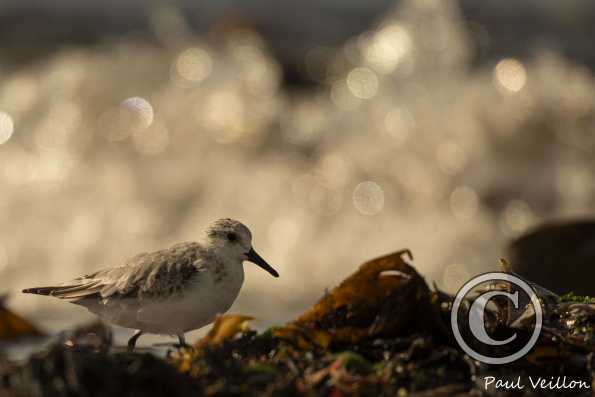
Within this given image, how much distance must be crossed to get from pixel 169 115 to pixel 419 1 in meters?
4.04

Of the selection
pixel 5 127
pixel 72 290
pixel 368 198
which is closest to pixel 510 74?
pixel 368 198

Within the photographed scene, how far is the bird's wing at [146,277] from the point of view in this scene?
4152 mm

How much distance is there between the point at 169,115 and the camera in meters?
13.5

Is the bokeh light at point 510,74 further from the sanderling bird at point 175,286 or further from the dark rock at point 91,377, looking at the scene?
the dark rock at point 91,377

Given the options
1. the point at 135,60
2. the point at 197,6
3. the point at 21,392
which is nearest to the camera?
the point at 21,392

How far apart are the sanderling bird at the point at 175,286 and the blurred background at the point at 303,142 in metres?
4.93

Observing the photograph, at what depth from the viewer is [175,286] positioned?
411 centimetres

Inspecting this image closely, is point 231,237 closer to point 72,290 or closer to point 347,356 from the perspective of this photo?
point 72,290

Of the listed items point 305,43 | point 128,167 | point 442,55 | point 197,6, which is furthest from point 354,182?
point 197,6

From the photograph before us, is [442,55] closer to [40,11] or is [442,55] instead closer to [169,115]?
[169,115]

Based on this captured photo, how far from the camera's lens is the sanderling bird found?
409 cm

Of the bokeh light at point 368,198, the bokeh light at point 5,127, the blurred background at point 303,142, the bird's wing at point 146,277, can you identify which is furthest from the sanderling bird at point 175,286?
the bokeh light at point 5,127

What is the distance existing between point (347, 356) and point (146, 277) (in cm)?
123

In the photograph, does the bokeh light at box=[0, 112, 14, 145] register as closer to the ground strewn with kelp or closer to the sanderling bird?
the sanderling bird
